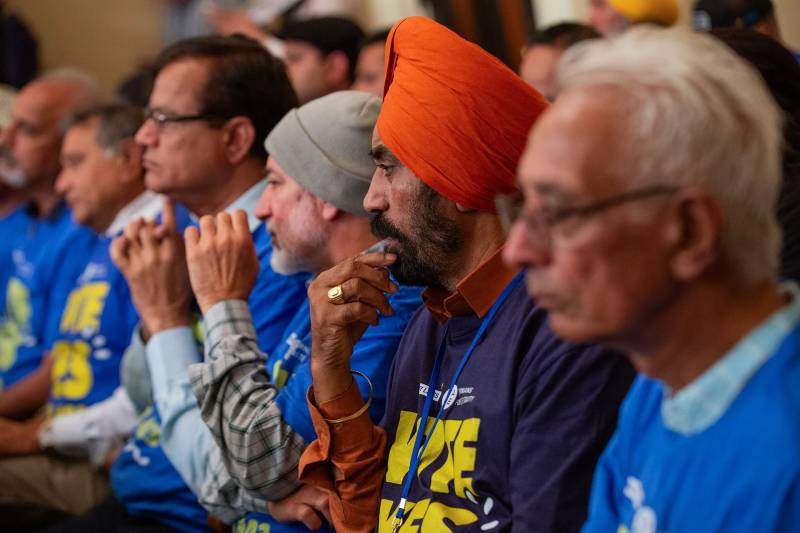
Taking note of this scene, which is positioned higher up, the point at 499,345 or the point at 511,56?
the point at 499,345

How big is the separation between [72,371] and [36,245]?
50.1 inches

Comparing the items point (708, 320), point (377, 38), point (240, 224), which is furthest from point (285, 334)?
point (377, 38)

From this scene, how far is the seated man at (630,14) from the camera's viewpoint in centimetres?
348

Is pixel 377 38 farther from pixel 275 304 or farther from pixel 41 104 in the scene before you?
pixel 275 304

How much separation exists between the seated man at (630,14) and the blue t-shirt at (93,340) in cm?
196

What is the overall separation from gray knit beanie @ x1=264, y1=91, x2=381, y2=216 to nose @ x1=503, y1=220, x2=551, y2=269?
1096 mm

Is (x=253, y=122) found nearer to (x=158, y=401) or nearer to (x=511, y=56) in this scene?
(x=158, y=401)

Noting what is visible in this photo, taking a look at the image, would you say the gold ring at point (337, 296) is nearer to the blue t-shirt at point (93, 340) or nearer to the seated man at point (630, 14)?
the blue t-shirt at point (93, 340)

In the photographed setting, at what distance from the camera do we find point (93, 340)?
128 inches

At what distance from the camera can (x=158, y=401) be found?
250 centimetres

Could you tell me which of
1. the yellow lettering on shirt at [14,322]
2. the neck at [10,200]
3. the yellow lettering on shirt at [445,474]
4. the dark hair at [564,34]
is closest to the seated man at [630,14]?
the dark hair at [564,34]

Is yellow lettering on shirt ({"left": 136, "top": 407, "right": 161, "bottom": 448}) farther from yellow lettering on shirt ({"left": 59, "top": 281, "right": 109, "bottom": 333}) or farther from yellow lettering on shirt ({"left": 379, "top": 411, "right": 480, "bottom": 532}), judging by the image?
yellow lettering on shirt ({"left": 379, "top": 411, "right": 480, "bottom": 532})

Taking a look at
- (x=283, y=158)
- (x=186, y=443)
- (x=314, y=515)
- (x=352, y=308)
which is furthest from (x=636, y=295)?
(x=186, y=443)

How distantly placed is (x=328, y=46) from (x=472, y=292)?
9.73 ft
